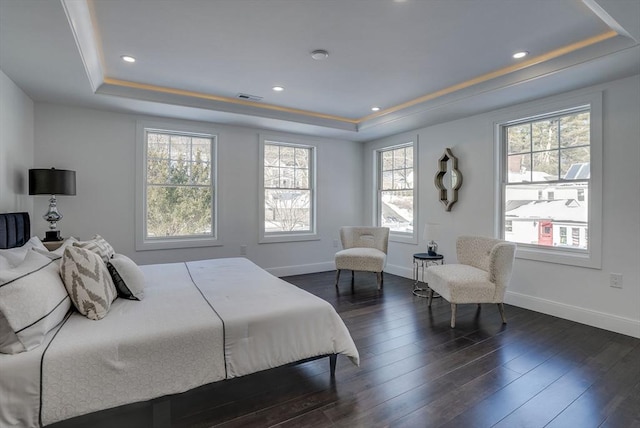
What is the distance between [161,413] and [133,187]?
341 cm

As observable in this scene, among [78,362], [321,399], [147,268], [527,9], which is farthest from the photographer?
[147,268]

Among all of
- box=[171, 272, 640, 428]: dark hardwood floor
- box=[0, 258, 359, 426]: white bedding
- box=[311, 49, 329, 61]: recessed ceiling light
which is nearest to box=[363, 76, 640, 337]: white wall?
box=[171, 272, 640, 428]: dark hardwood floor

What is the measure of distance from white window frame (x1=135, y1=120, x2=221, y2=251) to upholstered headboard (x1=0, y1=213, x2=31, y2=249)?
1.23 m

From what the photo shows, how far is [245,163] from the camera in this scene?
5.14m

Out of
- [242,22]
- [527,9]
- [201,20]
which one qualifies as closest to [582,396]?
[527,9]

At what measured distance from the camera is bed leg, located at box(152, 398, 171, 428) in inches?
67.3

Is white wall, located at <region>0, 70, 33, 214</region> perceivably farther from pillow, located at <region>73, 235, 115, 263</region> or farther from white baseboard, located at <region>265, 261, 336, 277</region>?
white baseboard, located at <region>265, 261, 336, 277</region>

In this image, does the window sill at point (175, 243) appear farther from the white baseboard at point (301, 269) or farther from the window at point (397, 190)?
the window at point (397, 190)

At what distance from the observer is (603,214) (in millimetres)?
3316

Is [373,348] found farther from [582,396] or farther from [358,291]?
[358,291]

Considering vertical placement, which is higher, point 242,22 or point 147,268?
point 242,22

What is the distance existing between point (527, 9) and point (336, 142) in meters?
3.89

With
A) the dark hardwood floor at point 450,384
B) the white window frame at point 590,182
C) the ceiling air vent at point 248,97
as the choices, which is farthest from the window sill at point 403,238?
the ceiling air vent at point 248,97

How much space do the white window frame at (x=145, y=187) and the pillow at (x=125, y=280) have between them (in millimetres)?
2274
